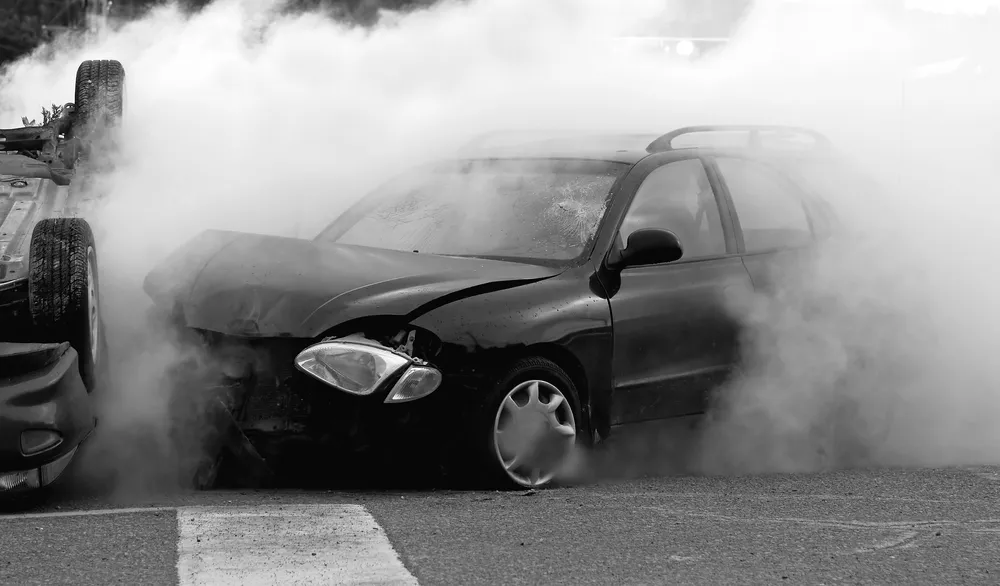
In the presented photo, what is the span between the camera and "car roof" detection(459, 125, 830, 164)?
23.6 feet

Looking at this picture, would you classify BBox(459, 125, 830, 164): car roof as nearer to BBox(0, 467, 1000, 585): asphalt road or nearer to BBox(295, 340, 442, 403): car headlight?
BBox(0, 467, 1000, 585): asphalt road

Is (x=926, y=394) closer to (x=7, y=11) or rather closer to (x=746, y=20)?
(x=746, y=20)

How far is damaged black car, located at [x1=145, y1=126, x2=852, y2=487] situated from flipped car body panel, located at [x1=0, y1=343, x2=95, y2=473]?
0.52 meters

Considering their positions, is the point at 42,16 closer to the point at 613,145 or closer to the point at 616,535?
the point at 613,145

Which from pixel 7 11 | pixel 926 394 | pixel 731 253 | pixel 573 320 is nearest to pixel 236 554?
pixel 573 320

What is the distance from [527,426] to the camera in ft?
19.8

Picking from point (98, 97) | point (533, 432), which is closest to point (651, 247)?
point (533, 432)

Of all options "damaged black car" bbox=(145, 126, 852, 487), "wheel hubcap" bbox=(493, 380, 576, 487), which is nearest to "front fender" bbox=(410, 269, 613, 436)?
"damaged black car" bbox=(145, 126, 852, 487)

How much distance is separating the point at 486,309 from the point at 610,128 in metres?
5.84

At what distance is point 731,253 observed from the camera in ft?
23.2

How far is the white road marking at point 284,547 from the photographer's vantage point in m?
4.46

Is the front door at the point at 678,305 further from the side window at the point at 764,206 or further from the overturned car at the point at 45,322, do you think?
the overturned car at the point at 45,322

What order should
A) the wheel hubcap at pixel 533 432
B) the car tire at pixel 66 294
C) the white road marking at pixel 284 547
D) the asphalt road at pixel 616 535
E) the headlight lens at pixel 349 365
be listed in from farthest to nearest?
the car tire at pixel 66 294, the wheel hubcap at pixel 533 432, the headlight lens at pixel 349 365, the asphalt road at pixel 616 535, the white road marking at pixel 284 547

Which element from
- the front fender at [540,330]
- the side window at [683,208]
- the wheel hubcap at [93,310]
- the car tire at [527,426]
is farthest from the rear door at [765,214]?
the wheel hubcap at [93,310]
